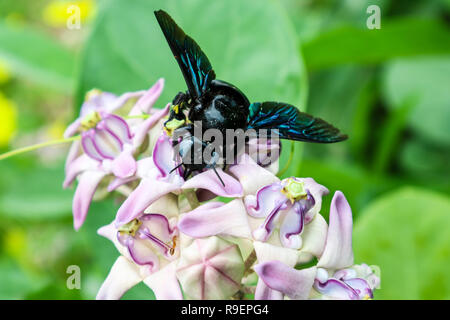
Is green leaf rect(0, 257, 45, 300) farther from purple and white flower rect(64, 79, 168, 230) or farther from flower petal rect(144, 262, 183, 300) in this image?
flower petal rect(144, 262, 183, 300)

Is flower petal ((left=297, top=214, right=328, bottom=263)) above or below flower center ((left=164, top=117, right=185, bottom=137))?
below

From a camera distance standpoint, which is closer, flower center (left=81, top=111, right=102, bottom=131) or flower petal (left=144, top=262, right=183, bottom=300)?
flower petal (left=144, top=262, right=183, bottom=300)

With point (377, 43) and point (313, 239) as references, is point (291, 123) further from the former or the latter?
point (377, 43)

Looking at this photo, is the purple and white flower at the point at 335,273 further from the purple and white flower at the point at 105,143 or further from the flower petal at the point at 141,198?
the purple and white flower at the point at 105,143

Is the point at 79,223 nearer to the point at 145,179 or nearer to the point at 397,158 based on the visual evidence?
the point at 145,179

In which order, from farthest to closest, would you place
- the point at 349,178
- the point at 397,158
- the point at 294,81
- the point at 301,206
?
the point at 397,158, the point at 349,178, the point at 294,81, the point at 301,206

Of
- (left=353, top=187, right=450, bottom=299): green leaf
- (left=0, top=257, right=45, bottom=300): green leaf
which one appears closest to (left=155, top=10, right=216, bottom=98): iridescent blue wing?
(left=353, top=187, right=450, bottom=299): green leaf
